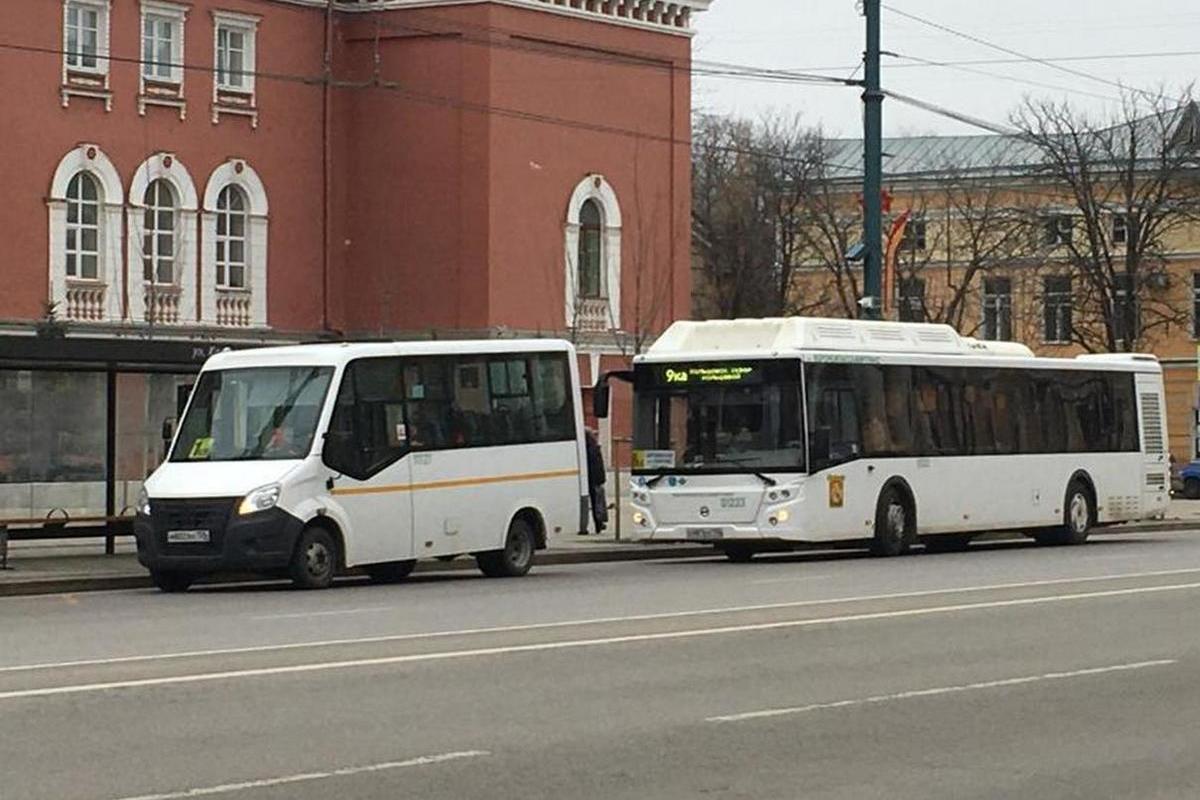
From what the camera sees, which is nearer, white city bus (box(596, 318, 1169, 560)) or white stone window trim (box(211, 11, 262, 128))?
white city bus (box(596, 318, 1169, 560))

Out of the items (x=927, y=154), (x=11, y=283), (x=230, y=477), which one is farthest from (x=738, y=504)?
(x=927, y=154)

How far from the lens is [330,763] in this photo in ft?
39.9

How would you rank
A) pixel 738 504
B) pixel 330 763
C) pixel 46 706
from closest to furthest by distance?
pixel 330 763, pixel 46 706, pixel 738 504

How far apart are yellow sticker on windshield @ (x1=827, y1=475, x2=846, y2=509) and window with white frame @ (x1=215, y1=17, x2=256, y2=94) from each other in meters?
25.8

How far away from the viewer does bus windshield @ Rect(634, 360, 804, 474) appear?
32750 millimetres

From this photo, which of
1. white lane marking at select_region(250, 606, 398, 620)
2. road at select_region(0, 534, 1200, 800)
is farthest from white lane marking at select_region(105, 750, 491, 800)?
white lane marking at select_region(250, 606, 398, 620)

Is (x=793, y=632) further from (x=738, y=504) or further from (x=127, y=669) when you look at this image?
(x=738, y=504)

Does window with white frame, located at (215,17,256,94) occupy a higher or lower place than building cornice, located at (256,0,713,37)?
lower

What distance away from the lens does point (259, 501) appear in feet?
→ 86.2

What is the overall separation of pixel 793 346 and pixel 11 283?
23.0m

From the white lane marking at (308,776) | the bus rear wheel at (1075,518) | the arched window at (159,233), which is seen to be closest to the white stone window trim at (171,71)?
the arched window at (159,233)

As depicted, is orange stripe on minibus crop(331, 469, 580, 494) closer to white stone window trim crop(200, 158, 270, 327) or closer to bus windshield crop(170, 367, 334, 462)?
bus windshield crop(170, 367, 334, 462)

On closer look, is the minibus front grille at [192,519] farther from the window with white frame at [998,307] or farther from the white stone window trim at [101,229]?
the window with white frame at [998,307]

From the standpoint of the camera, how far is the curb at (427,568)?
87.2 feet
